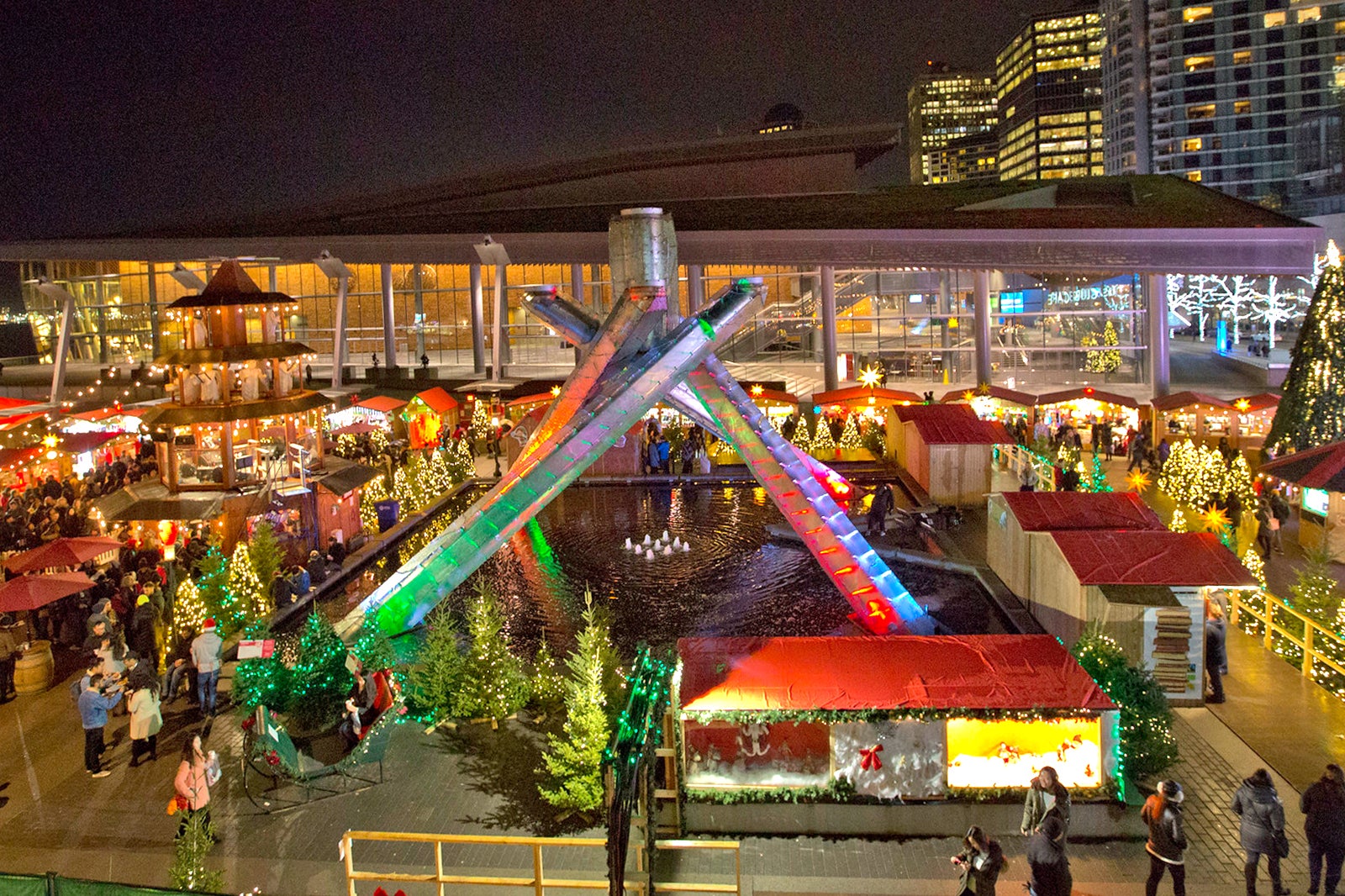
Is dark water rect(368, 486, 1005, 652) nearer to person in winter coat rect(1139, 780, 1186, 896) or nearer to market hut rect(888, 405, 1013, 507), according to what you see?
market hut rect(888, 405, 1013, 507)

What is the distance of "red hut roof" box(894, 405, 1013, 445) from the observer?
78.1 ft

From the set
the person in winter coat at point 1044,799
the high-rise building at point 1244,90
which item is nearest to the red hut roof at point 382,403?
the person in winter coat at point 1044,799

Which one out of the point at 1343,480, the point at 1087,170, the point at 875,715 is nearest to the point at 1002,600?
the point at 1343,480

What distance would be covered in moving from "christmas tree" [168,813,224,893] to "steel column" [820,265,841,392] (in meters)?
30.7

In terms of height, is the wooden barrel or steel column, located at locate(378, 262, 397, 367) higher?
steel column, located at locate(378, 262, 397, 367)

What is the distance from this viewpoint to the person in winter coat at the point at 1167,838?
8.33m

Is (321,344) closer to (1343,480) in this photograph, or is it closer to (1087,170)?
(1343,480)

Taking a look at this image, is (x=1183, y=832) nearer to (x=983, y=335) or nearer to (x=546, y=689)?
(x=546, y=689)

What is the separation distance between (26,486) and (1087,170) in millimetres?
166459

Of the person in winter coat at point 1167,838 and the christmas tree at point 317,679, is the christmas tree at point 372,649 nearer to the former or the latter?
the christmas tree at point 317,679

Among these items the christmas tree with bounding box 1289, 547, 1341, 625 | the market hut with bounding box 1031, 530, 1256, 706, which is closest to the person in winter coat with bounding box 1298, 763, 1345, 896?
the market hut with bounding box 1031, 530, 1256, 706

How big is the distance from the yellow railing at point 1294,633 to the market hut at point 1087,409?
629 inches

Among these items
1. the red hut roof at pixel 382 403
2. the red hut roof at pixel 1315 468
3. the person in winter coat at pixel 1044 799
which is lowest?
the person in winter coat at pixel 1044 799

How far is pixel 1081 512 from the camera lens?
52.3 feet
